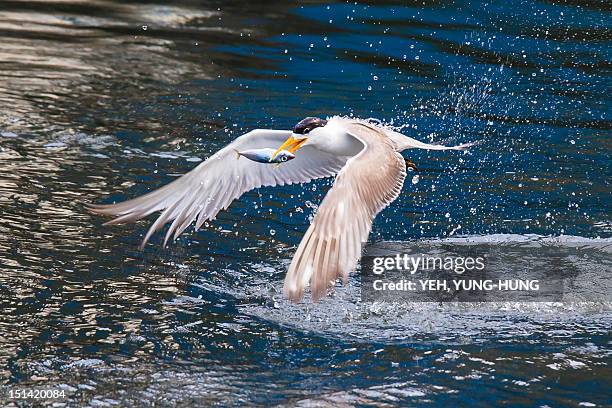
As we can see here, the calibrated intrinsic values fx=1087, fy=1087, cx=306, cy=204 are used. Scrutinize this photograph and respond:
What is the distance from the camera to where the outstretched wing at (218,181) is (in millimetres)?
6555

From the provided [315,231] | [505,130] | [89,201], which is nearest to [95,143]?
[89,201]

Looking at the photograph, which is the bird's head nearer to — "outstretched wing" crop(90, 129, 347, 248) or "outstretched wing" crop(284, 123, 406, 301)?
"outstretched wing" crop(90, 129, 347, 248)

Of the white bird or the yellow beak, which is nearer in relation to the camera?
the white bird

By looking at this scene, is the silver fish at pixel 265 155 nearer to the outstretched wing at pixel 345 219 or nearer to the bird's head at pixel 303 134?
the bird's head at pixel 303 134

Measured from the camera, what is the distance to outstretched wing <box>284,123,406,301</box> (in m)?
5.22

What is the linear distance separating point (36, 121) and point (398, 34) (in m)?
4.73

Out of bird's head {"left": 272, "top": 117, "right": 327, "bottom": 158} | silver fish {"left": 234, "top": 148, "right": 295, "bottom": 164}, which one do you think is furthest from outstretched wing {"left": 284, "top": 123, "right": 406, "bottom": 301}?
silver fish {"left": 234, "top": 148, "right": 295, "bottom": 164}

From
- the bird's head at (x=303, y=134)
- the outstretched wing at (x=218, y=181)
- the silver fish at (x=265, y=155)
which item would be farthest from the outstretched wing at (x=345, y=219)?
the outstretched wing at (x=218, y=181)

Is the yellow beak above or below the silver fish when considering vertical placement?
above

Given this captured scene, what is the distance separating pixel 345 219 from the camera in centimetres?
557

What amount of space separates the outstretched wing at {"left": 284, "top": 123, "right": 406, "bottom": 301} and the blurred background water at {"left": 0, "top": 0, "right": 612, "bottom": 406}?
623 mm

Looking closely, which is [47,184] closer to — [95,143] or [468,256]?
[95,143]

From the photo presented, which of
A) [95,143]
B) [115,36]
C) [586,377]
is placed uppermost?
[115,36]

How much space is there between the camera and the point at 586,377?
18.4ft
